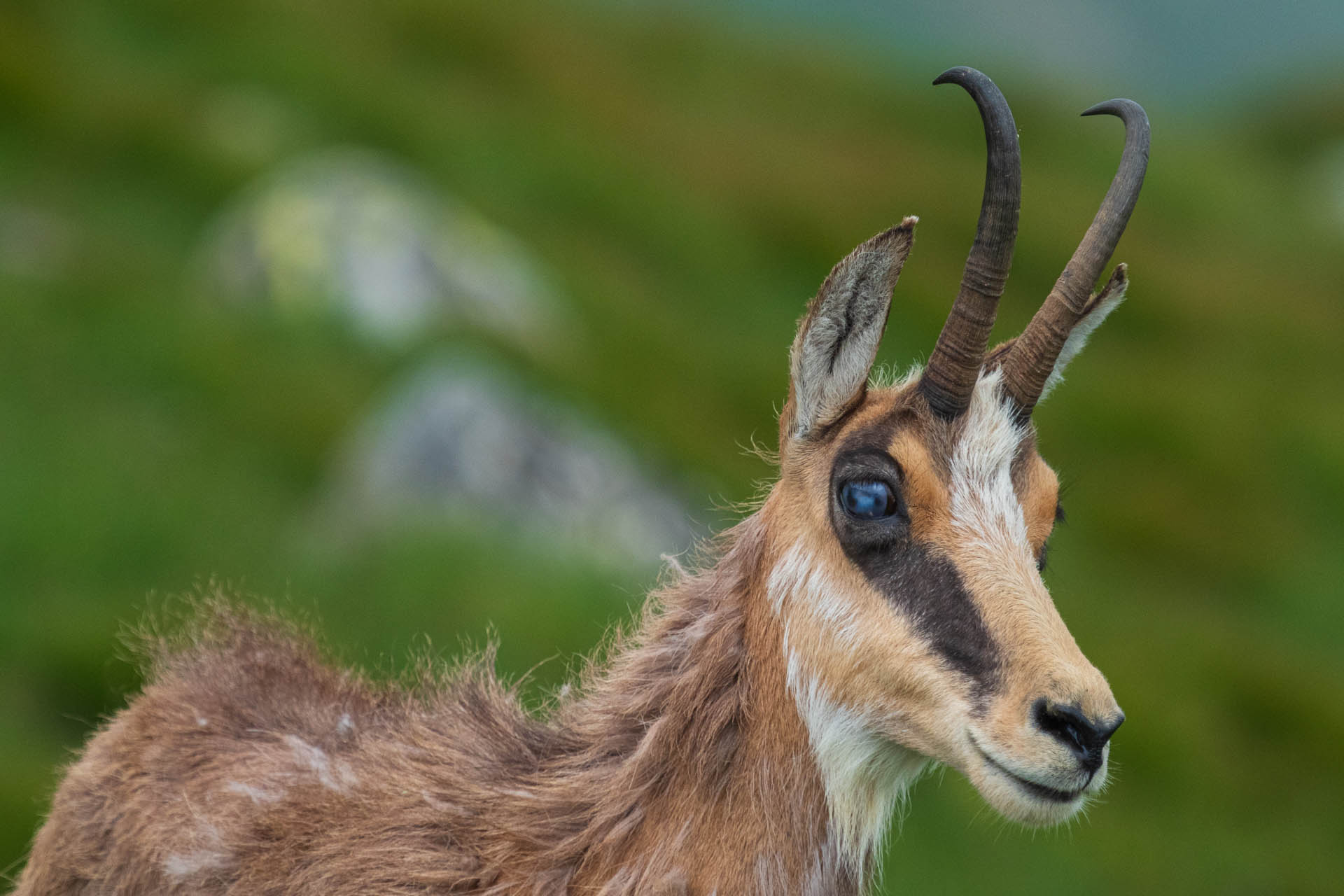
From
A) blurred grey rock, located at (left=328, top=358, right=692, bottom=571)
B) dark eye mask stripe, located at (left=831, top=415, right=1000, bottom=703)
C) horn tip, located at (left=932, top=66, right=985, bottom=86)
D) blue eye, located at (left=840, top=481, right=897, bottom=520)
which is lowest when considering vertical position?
blurred grey rock, located at (left=328, top=358, right=692, bottom=571)

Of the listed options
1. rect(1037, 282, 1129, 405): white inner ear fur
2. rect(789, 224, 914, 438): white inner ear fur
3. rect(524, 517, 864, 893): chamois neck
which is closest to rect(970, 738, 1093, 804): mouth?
rect(524, 517, 864, 893): chamois neck

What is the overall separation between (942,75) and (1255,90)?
67.1 metres

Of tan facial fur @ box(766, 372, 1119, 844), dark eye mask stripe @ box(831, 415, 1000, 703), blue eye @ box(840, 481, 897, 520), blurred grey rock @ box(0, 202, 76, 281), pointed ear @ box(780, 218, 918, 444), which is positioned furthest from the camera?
blurred grey rock @ box(0, 202, 76, 281)

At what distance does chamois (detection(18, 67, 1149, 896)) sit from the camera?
16.7ft

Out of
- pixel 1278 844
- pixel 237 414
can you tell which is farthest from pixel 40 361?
pixel 1278 844

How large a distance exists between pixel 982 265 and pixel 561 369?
14.5m

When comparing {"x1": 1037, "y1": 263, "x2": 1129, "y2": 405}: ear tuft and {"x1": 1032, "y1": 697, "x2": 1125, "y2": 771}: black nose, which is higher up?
{"x1": 1037, "y1": 263, "x2": 1129, "y2": 405}: ear tuft

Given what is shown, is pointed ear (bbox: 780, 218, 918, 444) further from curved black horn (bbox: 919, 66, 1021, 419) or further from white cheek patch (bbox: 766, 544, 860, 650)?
white cheek patch (bbox: 766, 544, 860, 650)

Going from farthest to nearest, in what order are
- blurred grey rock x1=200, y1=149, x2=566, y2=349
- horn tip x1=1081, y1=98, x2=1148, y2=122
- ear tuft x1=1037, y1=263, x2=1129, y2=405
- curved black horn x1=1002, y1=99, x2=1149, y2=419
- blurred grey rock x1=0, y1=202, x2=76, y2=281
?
blurred grey rock x1=0, y1=202, x2=76, y2=281 < blurred grey rock x1=200, y1=149, x2=566, y2=349 < ear tuft x1=1037, y1=263, x2=1129, y2=405 < horn tip x1=1081, y1=98, x2=1148, y2=122 < curved black horn x1=1002, y1=99, x2=1149, y2=419

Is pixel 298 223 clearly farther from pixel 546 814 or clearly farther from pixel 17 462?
pixel 546 814

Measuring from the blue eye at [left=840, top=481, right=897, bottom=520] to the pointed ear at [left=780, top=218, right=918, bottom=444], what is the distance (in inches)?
14.9

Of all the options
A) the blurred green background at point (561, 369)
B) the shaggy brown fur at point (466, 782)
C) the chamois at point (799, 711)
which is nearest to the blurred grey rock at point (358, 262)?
the blurred green background at point (561, 369)

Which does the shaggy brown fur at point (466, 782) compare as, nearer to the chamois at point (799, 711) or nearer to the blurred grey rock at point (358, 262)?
the chamois at point (799, 711)

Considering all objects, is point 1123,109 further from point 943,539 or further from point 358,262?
point 358,262
